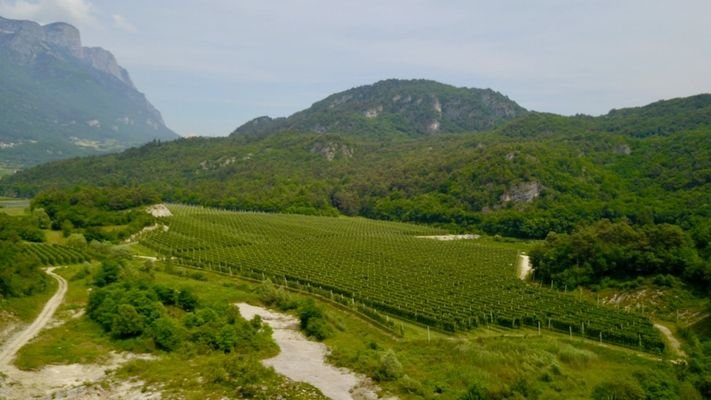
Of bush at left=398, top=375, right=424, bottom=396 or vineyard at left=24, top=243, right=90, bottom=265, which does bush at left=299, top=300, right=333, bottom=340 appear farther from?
vineyard at left=24, top=243, right=90, bottom=265

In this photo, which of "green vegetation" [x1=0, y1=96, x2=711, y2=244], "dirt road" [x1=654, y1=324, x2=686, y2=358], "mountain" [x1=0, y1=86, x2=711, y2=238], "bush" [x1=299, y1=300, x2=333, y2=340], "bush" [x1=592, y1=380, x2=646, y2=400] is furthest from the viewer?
"mountain" [x1=0, y1=86, x2=711, y2=238]

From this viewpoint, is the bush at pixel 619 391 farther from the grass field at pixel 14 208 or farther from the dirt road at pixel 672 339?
the grass field at pixel 14 208

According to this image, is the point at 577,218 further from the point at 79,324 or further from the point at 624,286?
the point at 79,324

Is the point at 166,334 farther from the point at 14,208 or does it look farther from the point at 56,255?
the point at 14,208

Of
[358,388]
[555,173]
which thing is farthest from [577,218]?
[358,388]

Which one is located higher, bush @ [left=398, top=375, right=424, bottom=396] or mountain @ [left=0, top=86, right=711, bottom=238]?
mountain @ [left=0, top=86, right=711, bottom=238]

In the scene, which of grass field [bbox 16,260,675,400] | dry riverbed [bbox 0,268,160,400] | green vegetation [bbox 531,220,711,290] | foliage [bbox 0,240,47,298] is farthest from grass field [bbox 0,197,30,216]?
green vegetation [bbox 531,220,711,290]
